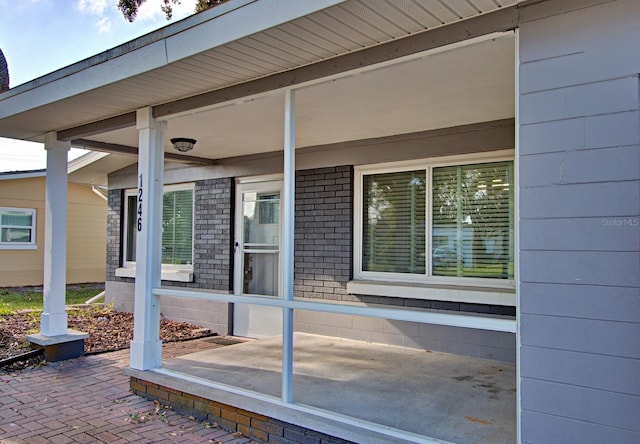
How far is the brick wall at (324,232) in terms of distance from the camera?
5.87 metres

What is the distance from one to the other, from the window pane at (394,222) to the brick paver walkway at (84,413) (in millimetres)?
2653

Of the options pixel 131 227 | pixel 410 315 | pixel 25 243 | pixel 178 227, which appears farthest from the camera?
pixel 25 243

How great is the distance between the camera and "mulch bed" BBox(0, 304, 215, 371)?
5.68 metres

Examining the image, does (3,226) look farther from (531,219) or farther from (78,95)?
(531,219)

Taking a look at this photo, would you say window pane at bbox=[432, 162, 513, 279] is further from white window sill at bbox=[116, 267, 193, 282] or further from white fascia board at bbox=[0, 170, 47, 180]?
white fascia board at bbox=[0, 170, 47, 180]

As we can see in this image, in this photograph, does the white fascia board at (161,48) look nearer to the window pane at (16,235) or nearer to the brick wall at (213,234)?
the brick wall at (213,234)

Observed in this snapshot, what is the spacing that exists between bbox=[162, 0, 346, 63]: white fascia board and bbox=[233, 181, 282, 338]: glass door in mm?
3380

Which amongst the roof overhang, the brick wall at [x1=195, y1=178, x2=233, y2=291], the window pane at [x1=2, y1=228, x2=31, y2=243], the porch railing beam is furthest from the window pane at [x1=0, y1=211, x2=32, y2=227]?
the porch railing beam

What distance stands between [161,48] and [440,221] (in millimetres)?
3156

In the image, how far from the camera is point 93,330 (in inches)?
279

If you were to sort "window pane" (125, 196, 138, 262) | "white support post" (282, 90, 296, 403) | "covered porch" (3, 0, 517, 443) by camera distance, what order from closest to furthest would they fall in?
"covered porch" (3, 0, 517, 443) → "white support post" (282, 90, 296, 403) → "window pane" (125, 196, 138, 262)

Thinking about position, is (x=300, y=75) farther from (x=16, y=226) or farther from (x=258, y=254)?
(x=16, y=226)

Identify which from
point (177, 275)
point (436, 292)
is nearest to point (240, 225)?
point (177, 275)

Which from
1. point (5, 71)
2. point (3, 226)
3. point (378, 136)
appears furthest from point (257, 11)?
point (3, 226)
